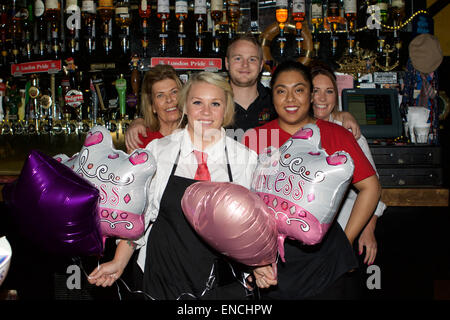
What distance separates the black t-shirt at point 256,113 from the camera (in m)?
2.16

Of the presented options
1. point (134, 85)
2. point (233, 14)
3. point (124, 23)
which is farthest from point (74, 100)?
point (233, 14)

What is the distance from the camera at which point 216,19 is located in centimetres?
344

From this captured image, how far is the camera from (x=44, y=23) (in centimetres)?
371

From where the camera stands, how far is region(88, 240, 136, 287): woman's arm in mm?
1556

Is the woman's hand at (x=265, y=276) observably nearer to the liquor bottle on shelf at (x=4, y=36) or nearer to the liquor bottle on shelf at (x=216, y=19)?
the liquor bottle on shelf at (x=216, y=19)

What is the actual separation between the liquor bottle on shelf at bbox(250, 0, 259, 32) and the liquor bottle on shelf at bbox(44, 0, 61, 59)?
1625mm

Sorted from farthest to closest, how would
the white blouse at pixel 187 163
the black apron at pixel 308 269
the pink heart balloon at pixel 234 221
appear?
the white blouse at pixel 187 163, the black apron at pixel 308 269, the pink heart balloon at pixel 234 221

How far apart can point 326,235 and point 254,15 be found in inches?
103

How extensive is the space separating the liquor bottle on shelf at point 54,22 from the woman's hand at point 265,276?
2.99 meters

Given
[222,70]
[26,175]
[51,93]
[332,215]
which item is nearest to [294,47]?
[222,70]

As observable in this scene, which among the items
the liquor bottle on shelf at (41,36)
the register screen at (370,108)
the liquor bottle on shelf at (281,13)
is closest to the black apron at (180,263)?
the register screen at (370,108)

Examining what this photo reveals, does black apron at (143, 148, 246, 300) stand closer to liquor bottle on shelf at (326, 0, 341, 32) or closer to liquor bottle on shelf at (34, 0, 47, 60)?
liquor bottle on shelf at (326, 0, 341, 32)

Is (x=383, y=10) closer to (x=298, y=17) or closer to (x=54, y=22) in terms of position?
(x=298, y=17)

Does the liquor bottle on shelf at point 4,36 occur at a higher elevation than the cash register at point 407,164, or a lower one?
higher
